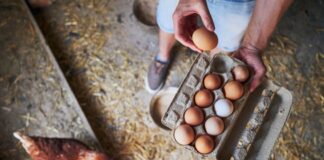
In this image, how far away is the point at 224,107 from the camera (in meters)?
1.64

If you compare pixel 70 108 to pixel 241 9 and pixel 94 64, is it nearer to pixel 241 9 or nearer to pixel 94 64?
pixel 94 64

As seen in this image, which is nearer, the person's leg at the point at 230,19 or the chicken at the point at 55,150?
the person's leg at the point at 230,19

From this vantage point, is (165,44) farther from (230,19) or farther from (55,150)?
(55,150)

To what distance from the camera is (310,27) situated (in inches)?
110

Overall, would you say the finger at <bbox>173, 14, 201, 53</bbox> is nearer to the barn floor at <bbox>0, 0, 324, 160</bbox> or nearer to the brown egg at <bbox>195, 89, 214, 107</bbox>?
the brown egg at <bbox>195, 89, 214, 107</bbox>

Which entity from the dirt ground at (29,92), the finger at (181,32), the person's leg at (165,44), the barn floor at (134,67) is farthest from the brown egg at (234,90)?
the dirt ground at (29,92)

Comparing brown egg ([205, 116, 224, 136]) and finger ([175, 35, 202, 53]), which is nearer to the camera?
brown egg ([205, 116, 224, 136])

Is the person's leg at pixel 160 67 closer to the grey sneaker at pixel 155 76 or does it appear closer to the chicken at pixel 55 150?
the grey sneaker at pixel 155 76

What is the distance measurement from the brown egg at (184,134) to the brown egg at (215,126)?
0.25 feet

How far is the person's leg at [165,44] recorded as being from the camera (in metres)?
2.32

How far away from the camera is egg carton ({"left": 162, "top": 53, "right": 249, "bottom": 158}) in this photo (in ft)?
5.34

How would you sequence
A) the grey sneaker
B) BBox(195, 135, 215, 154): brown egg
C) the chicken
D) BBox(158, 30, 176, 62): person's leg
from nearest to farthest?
BBox(195, 135, 215, 154): brown egg → the chicken → BBox(158, 30, 176, 62): person's leg → the grey sneaker

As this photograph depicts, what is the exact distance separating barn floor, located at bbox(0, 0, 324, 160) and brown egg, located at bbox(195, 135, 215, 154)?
81 cm

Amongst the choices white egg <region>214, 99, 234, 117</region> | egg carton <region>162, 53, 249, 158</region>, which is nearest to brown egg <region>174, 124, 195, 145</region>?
egg carton <region>162, 53, 249, 158</region>
